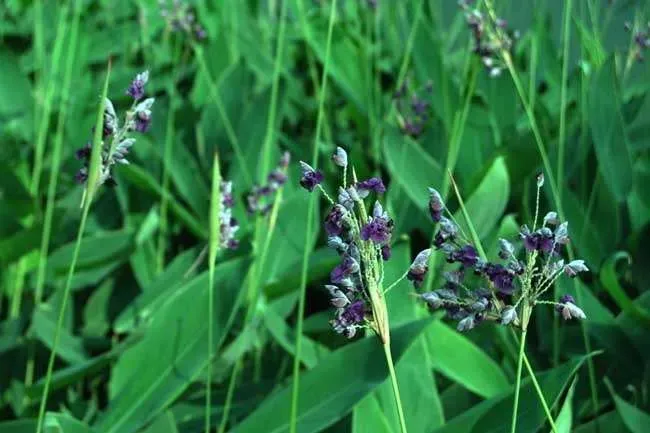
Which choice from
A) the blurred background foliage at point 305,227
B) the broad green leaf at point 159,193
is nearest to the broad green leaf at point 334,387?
the blurred background foliage at point 305,227

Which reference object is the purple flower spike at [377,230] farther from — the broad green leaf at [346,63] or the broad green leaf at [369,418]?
the broad green leaf at [346,63]

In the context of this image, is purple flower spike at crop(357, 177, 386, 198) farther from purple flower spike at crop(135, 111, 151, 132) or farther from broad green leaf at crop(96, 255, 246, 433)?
broad green leaf at crop(96, 255, 246, 433)

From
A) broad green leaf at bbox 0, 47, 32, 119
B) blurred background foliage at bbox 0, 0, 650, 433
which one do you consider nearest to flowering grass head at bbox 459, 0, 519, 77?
blurred background foliage at bbox 0, 0, 650, 433

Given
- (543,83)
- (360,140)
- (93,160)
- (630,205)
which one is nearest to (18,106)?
(360,140)

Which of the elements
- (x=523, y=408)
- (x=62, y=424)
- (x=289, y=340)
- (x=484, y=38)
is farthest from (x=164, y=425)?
(x=484, y=38)

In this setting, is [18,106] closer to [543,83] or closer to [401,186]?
[401,186]

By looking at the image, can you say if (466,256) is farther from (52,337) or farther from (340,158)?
(52,337)
